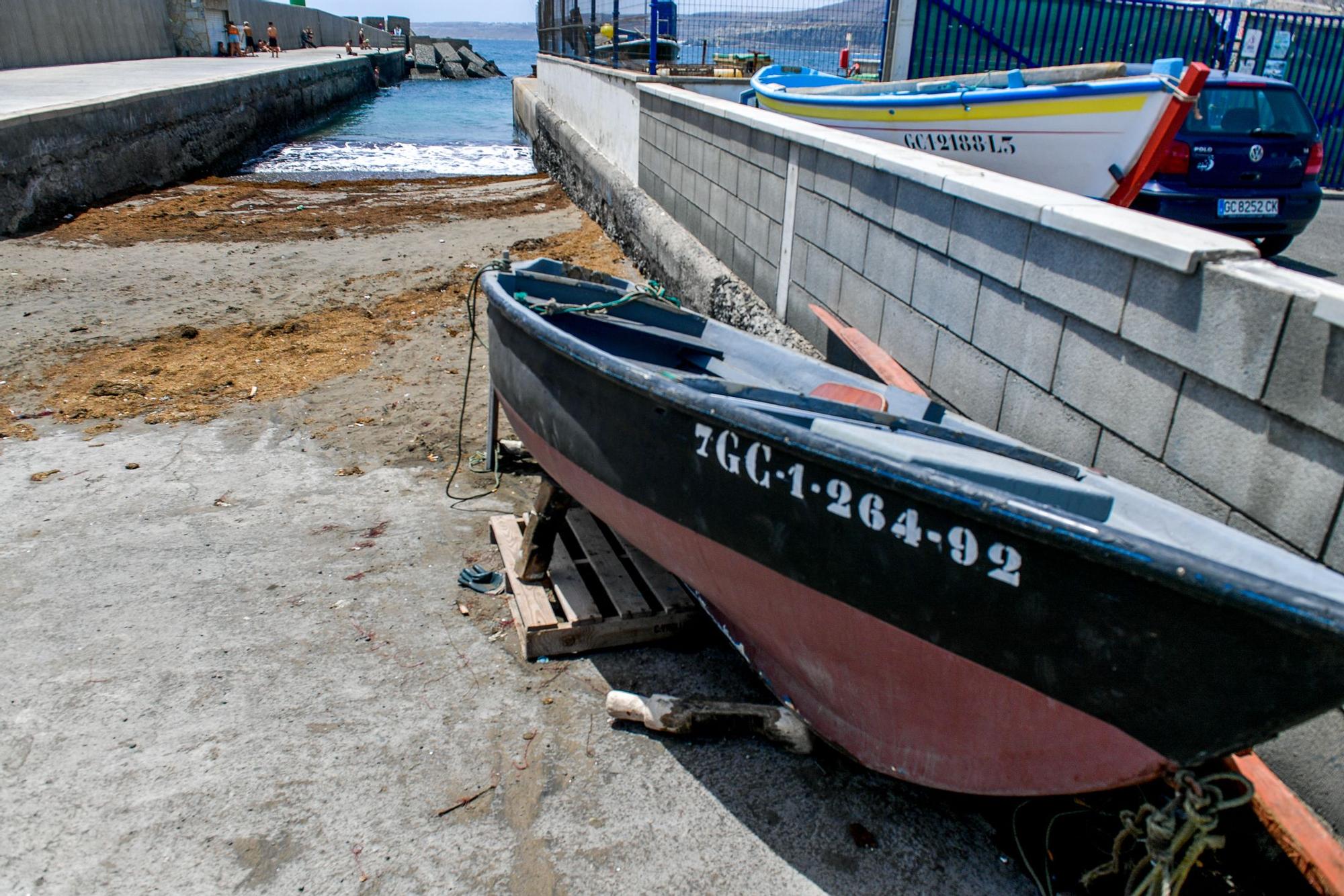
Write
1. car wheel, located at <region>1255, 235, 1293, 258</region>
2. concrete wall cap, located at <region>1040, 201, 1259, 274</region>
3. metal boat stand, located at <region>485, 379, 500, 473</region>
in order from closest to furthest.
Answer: concrete wall cap, located at <region>1040, 201, 1259, 274</region>
metal boat stand, located at <region>485, 379, 500, 473</region>
car wheel, located at <region>1255, 235, 1293, 258</region>

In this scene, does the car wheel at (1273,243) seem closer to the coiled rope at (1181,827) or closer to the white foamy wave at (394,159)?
the coiled rope at (1181,827)

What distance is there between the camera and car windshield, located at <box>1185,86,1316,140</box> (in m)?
6.08

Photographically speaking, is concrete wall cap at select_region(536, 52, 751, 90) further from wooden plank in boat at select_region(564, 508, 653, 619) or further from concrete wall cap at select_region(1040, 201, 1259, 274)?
concrete wall cap at select_region(1040, 201, 1259, 274)

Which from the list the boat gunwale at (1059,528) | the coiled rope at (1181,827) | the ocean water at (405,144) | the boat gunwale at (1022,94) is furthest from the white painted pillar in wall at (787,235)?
the ocean water at (405,144)

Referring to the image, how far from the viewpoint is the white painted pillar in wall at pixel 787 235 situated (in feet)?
17.3

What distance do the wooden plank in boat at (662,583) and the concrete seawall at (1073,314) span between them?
1.42m

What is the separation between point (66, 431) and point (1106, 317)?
582cm

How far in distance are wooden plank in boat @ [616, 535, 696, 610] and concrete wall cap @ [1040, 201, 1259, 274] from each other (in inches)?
78.7

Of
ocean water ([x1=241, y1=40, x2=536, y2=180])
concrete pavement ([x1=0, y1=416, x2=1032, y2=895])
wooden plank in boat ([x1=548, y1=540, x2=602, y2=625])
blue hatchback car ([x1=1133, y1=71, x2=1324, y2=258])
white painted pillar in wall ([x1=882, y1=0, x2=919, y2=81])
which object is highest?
white painted pillar in wall ([x1=882, y1=0, x2=919, y2=81])

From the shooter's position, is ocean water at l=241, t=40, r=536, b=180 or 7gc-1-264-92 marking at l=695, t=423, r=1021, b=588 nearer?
7gc-1-264-92 marking at l=695, t=423, r=1021, b=588

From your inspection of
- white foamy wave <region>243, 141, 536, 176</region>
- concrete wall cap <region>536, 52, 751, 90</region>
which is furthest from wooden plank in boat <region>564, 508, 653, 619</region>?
white foamy wave <region>243, 141, 536, 176</region>

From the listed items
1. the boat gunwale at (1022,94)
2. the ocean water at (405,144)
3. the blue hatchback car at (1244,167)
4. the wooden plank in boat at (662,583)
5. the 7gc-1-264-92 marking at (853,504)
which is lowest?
the wooden plank in boat at (662,583)

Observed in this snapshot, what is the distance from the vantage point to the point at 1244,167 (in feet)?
19.8

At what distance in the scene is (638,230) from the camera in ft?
29.3
